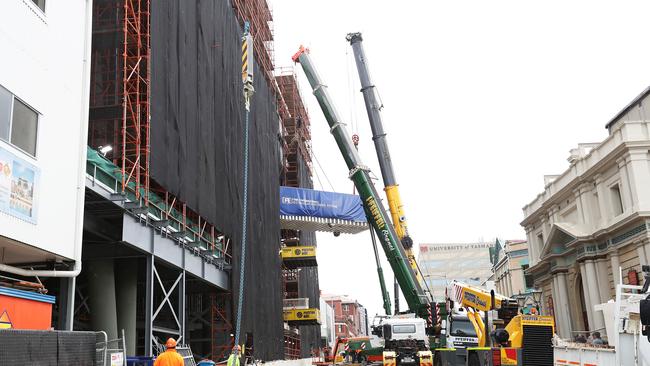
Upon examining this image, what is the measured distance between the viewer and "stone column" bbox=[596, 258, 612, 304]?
41844 mm

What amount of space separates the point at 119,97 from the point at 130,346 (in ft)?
30.5

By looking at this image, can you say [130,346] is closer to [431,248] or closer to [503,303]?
[503,303]

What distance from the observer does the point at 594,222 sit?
4334 centimetres

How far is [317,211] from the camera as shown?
51.7 metres

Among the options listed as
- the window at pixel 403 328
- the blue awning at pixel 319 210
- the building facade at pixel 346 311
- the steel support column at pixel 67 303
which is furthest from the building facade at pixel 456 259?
the steel support column at pixel 67 303

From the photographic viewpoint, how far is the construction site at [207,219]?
13406 mm

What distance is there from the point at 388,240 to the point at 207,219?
9973 millimetres

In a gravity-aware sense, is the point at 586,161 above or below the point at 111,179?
above

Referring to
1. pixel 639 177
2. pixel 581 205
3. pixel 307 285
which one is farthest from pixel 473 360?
pixel 307 285

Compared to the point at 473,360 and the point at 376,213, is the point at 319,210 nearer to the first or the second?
the point at 376,213

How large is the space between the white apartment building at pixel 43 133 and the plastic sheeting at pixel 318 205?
35.2m

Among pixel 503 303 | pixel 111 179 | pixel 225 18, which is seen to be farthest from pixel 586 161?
pixel 111 179

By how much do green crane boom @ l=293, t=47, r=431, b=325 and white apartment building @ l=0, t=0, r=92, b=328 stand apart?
19319 mm

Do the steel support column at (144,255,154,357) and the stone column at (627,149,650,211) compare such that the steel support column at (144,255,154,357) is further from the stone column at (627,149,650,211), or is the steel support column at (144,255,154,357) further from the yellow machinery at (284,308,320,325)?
the yellow machinery at (284,308,320,325)
